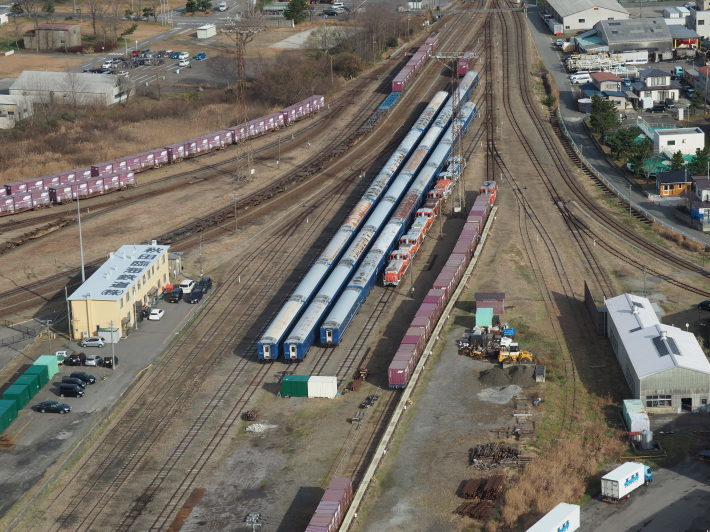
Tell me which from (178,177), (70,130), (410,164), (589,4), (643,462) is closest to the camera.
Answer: (643,462)

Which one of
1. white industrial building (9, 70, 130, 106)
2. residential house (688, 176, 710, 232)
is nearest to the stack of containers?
residential house (688, 176, 710, 232)

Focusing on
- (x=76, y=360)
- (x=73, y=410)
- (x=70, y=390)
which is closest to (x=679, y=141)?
(x=76, y=360)

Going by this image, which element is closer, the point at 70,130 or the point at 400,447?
the point at 400,447

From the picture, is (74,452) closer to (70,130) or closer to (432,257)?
(432,257)

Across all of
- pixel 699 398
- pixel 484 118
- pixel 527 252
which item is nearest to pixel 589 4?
pixel 484 118

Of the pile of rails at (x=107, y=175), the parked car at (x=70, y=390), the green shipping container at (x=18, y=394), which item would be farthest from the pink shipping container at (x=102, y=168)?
the green shipping container at (x=18, y=394)

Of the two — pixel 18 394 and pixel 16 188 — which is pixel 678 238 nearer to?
pixel 18 394

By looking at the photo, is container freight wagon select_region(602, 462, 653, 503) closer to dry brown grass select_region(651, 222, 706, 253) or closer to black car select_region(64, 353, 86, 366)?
black car select_region(64, 353, 86, 366)
